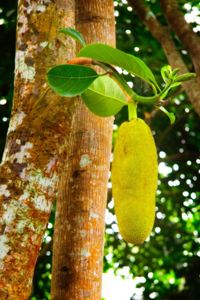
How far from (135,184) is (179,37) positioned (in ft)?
7.16

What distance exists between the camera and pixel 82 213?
150 cm

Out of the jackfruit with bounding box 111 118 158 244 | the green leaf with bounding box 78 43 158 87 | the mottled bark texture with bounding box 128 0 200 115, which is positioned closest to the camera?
the jackfruit with bounding box 111 118 158 244

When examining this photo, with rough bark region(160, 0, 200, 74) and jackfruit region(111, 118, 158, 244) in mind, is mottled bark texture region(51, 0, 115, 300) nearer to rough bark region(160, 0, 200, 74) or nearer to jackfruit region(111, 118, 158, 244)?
jackfruit region(111, 118, 158, 244)

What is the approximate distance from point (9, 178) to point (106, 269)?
3339mm

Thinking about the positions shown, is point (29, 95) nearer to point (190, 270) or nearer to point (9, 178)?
point (9, 178)

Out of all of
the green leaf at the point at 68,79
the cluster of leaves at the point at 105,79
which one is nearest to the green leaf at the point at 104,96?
the cluster of leaves at the point at 105,79

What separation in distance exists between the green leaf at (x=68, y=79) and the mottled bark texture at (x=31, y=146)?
8 cm

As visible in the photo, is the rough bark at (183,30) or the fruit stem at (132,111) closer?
the fruit stem at (132,111)

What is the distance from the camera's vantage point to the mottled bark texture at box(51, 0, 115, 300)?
145 cm

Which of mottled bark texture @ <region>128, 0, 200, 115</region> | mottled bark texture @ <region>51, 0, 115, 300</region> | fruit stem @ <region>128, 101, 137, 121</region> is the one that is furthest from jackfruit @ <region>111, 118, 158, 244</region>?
mottled bark texture @ <region>128, 0, 200, 115</region>

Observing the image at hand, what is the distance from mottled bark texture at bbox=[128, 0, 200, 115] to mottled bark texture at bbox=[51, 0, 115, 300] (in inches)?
54.8

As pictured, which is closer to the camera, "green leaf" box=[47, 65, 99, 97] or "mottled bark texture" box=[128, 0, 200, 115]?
"green leaf" box=[47, 65, 99, 97]

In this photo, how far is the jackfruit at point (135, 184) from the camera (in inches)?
39.5

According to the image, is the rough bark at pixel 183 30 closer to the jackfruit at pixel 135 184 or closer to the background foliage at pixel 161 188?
the background foliage at pixel 161 188
